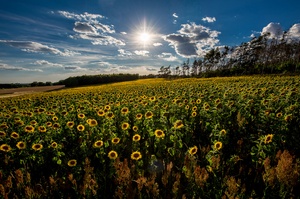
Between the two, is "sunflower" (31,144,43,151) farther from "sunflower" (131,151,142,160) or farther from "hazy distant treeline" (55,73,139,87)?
"hazy distant treeline" (55,73,139,87)

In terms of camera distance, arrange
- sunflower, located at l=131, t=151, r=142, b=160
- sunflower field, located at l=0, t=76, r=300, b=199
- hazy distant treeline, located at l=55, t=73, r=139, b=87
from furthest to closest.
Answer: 1. hazy distant treeline, located at l=55, t=73, r=139, b=87
2. sunflower, located at l=131, t=151, r=142, b=160
3. sunflower field, located at l=0, t=76, r=300, b=199

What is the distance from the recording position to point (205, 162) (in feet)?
10.6

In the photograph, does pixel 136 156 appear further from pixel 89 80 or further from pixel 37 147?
pixel 89 80

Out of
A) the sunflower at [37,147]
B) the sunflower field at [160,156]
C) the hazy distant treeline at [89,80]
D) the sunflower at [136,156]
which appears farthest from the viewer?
the hazy distant treeline at [89,80]

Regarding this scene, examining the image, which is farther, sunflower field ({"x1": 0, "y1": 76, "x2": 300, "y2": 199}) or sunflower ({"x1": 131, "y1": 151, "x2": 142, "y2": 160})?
sunflower ({"x1": 131, "y1": 151, "x2": 142, "y2": 160})

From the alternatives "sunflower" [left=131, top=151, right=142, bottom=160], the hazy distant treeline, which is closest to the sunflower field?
"sunflower" [left=131, top=151, right=142, bottom=160]

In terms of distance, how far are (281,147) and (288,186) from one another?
2.07 m

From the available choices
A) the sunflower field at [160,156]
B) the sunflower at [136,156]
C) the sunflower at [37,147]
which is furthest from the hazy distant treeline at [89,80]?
the sunflower at [136,156]

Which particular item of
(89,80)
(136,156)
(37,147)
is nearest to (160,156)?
(136,156)

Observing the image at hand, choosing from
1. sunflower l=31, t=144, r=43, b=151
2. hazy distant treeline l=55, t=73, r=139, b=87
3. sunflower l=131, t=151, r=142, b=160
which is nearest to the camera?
sunflower l=131, t=151, r=142, b=160

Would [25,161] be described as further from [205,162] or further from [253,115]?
[253,115]

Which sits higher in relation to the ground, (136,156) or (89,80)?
(89,80)

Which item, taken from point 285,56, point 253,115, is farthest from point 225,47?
point 253,115

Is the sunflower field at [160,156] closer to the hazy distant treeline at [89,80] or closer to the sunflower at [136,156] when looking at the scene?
the sunflower at [136,156]
